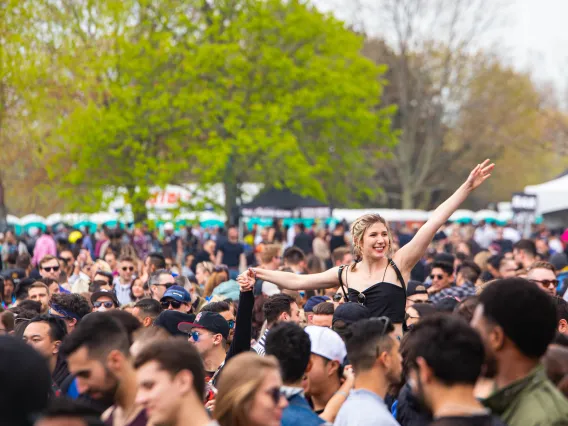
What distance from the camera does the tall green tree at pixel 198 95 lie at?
101 feet

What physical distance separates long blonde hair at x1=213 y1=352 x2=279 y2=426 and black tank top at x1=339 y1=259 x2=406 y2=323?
254 centimetres

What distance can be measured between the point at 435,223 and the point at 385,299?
2.08 feet

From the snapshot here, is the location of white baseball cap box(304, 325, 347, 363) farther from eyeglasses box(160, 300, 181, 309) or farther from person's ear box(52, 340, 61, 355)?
eyeglasses box(160, 300, 181, 309)

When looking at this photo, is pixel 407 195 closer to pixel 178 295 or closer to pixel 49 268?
pixel 49 268

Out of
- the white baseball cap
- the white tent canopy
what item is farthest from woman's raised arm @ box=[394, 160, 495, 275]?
the white tent canopy

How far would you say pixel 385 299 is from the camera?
6.47 meters

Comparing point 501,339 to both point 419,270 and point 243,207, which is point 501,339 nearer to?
point 419,270

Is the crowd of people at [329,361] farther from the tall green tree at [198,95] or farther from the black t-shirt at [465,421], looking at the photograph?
the tall green tree at [198,95]

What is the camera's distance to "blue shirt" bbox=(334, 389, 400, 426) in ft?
14.3

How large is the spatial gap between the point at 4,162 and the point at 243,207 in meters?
7.52

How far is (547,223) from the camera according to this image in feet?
117

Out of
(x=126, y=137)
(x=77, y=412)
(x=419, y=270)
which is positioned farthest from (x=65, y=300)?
(x=126, y=137)

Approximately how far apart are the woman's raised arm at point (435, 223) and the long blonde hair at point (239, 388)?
2812 millimetres

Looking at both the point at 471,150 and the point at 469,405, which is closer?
the point at 469,405
